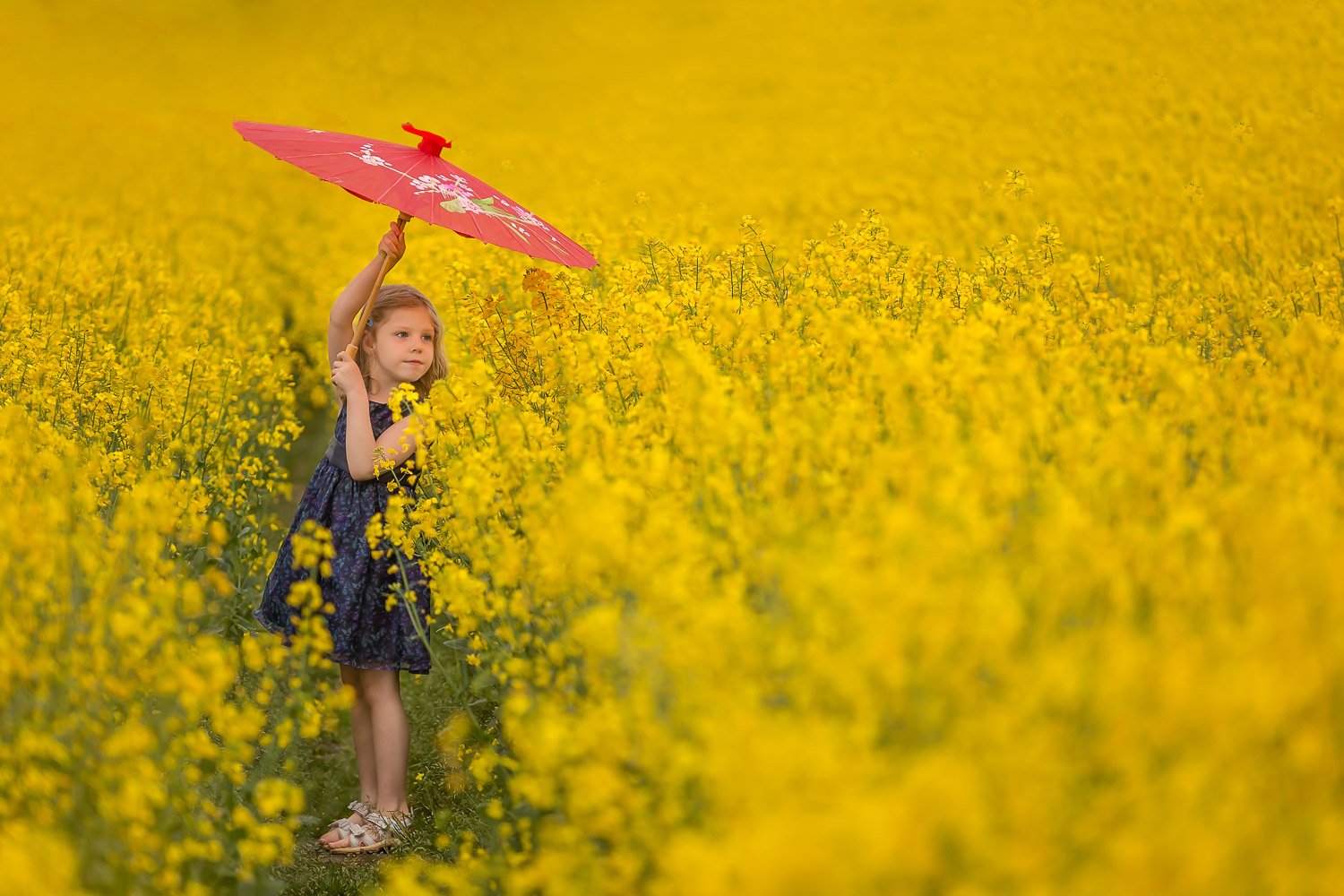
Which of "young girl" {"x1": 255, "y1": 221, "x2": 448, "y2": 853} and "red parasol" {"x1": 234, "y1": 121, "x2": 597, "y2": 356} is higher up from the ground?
"red parasol" {"x1": 234, "y1": 121, "x2": 597, "y2": 356}

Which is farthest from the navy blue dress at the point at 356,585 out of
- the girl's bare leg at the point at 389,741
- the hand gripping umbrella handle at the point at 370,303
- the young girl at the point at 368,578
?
the hand gripping umbrella handle at the point at 370,303

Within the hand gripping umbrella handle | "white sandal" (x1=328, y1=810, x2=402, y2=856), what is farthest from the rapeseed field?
the hand gripping umbrella handle

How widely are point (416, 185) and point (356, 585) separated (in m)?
1.31

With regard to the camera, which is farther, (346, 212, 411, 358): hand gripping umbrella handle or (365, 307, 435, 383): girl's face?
(365, 307, 435, 383): girl's face

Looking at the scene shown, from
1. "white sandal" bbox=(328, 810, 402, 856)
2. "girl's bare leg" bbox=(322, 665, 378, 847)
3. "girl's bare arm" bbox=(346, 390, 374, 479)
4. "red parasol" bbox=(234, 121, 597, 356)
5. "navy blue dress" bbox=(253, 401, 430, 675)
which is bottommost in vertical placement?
"white sandal" bbox=(328, 810, 402, 856)

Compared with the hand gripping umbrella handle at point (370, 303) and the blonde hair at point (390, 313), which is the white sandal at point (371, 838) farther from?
the hand gripping umbrella handle at point (370, 303)

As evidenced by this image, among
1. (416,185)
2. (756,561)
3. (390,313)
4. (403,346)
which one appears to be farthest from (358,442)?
(756,561)

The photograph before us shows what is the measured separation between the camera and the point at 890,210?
8.59 metres

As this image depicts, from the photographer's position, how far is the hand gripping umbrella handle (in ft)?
12.6

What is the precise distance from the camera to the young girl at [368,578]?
378 centimetres

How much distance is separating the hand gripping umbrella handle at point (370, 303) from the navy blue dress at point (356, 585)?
0.71 feet

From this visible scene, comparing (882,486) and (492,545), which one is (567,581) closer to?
(492,545)

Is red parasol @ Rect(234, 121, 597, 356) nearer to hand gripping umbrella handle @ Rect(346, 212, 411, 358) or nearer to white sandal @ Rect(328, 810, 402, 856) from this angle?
hand gripping umbrella handle @ Rect(346, 212, 411, 358)

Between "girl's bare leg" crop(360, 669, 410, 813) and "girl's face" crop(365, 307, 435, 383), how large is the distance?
1.02 meters
